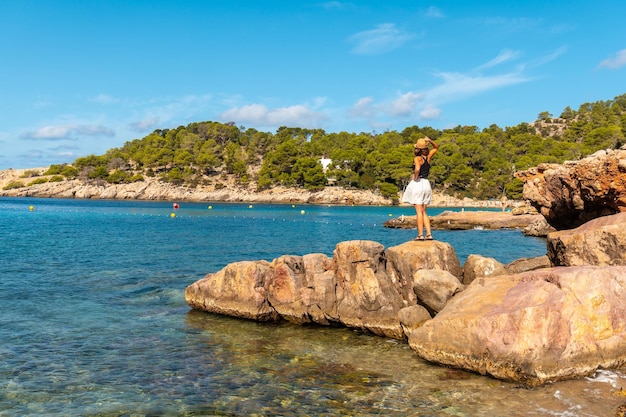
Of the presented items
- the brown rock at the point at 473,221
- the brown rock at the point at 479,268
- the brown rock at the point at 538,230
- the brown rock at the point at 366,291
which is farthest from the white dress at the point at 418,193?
the brown rock at the point at 473,221

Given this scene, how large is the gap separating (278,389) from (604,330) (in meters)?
7.22

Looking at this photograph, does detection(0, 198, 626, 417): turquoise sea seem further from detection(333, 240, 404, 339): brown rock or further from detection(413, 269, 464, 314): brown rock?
detection(413, 269, 464, 314): brown rock

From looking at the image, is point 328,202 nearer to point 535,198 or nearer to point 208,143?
point 208,143

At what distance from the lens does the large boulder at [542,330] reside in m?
Result: 10.2

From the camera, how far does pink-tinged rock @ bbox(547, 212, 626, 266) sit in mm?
12477

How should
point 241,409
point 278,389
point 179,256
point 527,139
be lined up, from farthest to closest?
point 527,139 → point 179,256 → point 278,389 → point 241,409

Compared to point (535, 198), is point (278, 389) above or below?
below

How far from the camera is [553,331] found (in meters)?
10.3

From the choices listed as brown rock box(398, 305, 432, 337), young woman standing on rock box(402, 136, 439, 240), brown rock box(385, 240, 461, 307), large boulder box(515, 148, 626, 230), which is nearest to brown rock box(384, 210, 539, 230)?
large boulder box(515, 148, 626, 230)

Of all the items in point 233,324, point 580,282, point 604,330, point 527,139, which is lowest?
point 233,324

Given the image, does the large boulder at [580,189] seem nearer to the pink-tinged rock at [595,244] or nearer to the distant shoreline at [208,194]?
the pink-tinged rock at [595,244]

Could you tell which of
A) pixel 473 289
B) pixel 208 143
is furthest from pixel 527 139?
pixel 473 289

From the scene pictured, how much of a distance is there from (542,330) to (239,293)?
31.0 ft

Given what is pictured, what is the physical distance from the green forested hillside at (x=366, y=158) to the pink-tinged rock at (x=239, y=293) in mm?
119590
